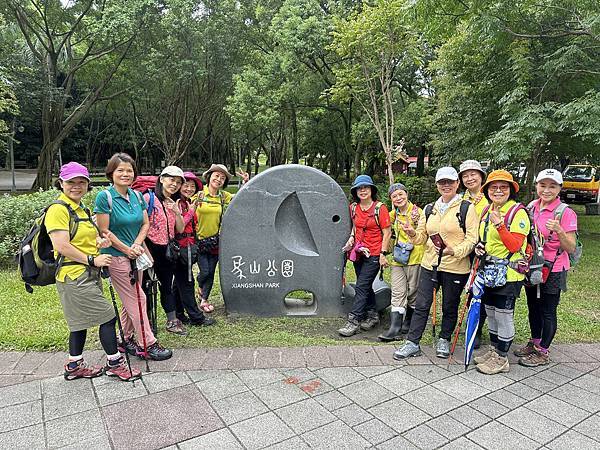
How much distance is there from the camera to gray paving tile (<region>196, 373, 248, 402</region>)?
337 centimetres

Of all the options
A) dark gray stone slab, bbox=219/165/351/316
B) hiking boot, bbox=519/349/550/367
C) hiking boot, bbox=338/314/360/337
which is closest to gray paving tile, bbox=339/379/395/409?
hiking boot, bbox=338/314/360/337

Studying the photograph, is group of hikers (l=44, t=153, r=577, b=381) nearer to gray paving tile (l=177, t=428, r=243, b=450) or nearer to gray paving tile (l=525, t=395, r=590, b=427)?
gray paving tile (l=525, t=395, r=590, b=427)

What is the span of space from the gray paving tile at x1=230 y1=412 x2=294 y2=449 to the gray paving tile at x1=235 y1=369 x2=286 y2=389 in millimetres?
457

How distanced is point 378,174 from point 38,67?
1679 centimetres

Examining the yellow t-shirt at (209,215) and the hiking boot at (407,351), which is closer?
the hiking boot at (407,351)

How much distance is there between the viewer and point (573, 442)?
284cm

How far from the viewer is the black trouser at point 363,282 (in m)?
4.73

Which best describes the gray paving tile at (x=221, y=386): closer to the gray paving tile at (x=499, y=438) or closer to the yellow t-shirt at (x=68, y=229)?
the yellow t-shirt at (x=68, y=229)

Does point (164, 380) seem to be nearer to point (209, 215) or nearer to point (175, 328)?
point (175, 328)

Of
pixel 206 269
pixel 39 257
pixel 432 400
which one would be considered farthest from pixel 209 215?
pixel 432 400

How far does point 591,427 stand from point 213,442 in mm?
2423

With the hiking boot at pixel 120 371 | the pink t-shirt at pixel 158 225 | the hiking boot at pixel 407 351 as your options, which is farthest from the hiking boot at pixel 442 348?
the pink t-shirt at pixel 158 225

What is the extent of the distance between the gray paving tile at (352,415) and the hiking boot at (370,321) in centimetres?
177

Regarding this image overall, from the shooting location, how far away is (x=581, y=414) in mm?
3168
